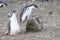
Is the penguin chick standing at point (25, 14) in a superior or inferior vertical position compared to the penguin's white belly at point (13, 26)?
superior

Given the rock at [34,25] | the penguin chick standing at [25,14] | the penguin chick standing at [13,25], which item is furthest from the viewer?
the penguin chick standing at [25,14]

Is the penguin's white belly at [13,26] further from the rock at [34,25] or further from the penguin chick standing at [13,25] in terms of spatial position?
the rock at [34,25]

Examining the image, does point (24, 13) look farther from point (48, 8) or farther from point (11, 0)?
point (11, 0)

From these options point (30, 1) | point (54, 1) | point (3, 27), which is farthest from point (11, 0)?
point (3, 27)

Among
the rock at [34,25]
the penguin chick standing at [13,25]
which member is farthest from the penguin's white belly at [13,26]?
the rock at [34,25]

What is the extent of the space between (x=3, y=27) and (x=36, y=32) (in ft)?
5.15

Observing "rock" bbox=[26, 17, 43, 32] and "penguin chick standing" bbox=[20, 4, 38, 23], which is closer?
"rock" bbox=[26, 17, 43, 32]


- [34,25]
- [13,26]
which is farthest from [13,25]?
[34,25]

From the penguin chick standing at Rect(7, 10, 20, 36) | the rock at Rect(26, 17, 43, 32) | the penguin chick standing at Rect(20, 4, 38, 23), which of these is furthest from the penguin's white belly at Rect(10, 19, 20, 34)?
the penguin chick standing at Rect(20, 4, 38, 23)

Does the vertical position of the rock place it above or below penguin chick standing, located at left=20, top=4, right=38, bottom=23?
below

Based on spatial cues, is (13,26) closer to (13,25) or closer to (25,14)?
(13,25)

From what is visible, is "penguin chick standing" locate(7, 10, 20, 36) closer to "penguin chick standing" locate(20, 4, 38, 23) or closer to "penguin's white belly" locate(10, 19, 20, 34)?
"penguin's white belly" locate(10, 19, 20, 34)

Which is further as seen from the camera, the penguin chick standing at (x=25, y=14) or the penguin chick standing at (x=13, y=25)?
the penguin chick standing at (x=25, y=14)

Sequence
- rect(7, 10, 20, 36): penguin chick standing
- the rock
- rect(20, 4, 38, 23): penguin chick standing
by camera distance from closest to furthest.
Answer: rect(7, 10, 20, 36): penguin chick standing → the rock → rect(20, 4, 38, 23): penguin chick standing
